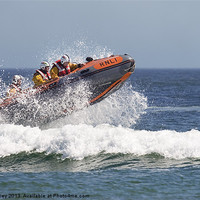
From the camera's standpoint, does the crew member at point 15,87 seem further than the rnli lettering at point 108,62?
Yes

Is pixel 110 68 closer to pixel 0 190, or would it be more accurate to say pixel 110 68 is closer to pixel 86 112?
pixel 86 112

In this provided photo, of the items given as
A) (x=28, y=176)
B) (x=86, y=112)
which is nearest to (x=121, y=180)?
(x=28, y=176)

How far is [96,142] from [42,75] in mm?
2796

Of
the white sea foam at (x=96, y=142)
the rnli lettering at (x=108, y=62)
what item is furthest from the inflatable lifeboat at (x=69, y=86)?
the white sea foam at (x=96, y=142)

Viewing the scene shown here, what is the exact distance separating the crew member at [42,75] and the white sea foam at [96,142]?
1.54m

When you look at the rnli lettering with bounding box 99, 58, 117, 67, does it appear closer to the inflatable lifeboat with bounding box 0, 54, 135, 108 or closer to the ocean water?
the inflatable lifeboat with bounding box 0, 54, 135, 108

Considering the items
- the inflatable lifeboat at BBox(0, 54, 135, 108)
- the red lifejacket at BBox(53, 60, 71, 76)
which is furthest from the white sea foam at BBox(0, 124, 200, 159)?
the red lifejacket at BBox(53, 60, 71, 76)

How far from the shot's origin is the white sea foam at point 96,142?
8539mm

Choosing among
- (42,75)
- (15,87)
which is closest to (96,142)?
(42,75)

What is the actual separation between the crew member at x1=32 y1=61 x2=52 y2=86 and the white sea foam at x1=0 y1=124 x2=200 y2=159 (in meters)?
1.54

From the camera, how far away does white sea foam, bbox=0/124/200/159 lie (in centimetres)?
854

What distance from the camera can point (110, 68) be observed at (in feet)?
34.4

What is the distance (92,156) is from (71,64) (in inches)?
139

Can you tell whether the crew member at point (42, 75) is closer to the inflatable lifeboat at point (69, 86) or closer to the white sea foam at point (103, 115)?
the inflatable lifeboat at point (69, 86)
